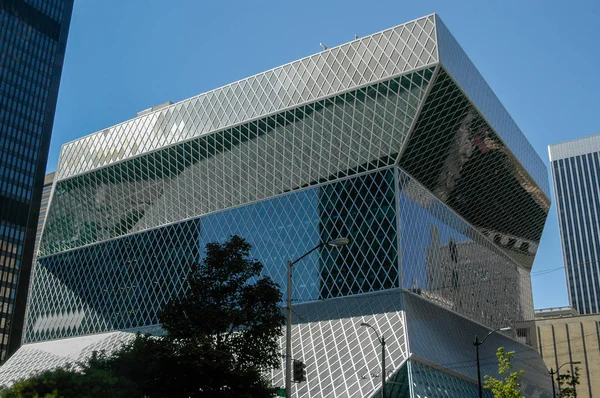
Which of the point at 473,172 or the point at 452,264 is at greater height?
the point at 473,172

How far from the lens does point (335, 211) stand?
65.9 metres

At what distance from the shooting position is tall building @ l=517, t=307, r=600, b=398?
107 meters

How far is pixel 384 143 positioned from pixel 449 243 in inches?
667

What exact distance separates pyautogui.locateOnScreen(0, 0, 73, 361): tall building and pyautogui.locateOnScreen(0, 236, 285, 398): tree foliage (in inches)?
3744

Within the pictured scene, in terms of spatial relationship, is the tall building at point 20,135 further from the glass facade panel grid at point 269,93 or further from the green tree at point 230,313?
the green tree at point 230,313

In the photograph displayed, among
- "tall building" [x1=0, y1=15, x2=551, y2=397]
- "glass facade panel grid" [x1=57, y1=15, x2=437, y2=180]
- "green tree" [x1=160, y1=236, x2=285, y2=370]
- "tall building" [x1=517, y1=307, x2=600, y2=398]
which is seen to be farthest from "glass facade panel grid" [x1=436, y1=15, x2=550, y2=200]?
"green tree" [x1=160, y1=236, x2=285, y2=370]

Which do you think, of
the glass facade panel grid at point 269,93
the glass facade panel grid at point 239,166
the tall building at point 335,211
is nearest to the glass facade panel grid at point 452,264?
the tall building at point 335,211

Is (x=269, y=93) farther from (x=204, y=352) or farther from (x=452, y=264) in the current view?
(x=204, y=352)

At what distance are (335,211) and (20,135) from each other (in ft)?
256

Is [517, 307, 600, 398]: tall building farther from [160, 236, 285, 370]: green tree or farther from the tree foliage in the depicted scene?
the tree foliage

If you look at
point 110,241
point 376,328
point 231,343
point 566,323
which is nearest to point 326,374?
point 376,328

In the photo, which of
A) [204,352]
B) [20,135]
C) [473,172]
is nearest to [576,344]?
[473,172]

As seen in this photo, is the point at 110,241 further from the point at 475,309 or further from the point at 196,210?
the point at 475,309

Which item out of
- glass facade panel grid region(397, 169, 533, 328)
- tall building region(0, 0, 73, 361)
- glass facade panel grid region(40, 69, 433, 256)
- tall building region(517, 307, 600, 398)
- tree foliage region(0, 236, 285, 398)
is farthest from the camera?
tall building region(0, 0, 73, 361)
